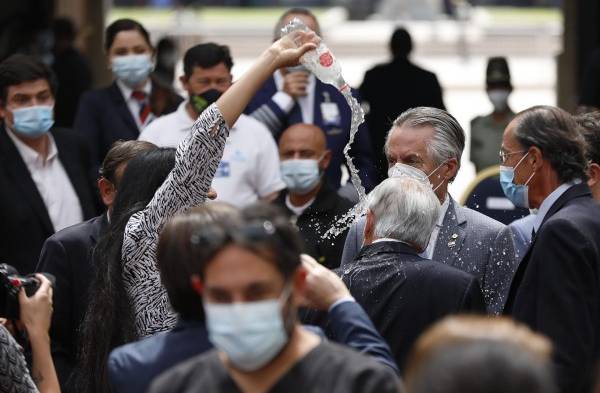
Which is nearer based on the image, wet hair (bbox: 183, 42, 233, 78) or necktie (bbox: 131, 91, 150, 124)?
wet hair (bbox: 183, 42, 233, 78)

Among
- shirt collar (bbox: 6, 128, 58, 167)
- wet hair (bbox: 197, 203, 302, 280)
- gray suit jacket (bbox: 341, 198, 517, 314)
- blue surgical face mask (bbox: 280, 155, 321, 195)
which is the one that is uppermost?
wet hair (bbox: 197, 203, 302, 280)

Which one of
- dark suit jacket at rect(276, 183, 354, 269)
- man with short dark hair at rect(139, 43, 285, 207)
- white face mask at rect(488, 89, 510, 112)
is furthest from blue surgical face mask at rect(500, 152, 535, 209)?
white face mask at rect(488, 89, 510, 112)

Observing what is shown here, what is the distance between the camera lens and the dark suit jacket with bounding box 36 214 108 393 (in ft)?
17.9

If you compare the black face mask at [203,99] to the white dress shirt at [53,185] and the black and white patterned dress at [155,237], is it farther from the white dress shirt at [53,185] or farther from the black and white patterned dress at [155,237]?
the black and white patterned dress at [155,237]

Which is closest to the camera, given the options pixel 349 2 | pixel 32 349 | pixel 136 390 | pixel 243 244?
pixel 243 244

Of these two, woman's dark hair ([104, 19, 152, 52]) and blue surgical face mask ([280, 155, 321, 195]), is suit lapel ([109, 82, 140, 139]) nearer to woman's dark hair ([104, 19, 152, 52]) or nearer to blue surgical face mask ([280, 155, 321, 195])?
woman's dark hair ([104, 19, 152, 52])

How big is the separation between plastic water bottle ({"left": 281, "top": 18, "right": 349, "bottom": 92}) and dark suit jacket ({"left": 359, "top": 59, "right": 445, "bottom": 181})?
4563mm

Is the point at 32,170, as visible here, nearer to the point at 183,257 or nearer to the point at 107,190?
the point at 107,190

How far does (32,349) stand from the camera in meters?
4.81

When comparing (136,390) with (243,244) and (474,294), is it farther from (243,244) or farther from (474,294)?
(474,294)

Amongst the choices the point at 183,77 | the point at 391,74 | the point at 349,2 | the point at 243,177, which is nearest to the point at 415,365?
the point at 243,177

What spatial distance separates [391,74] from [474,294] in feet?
19.8

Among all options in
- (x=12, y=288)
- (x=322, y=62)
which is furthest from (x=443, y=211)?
(x=12, y=288)

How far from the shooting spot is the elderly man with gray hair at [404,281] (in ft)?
16.0
